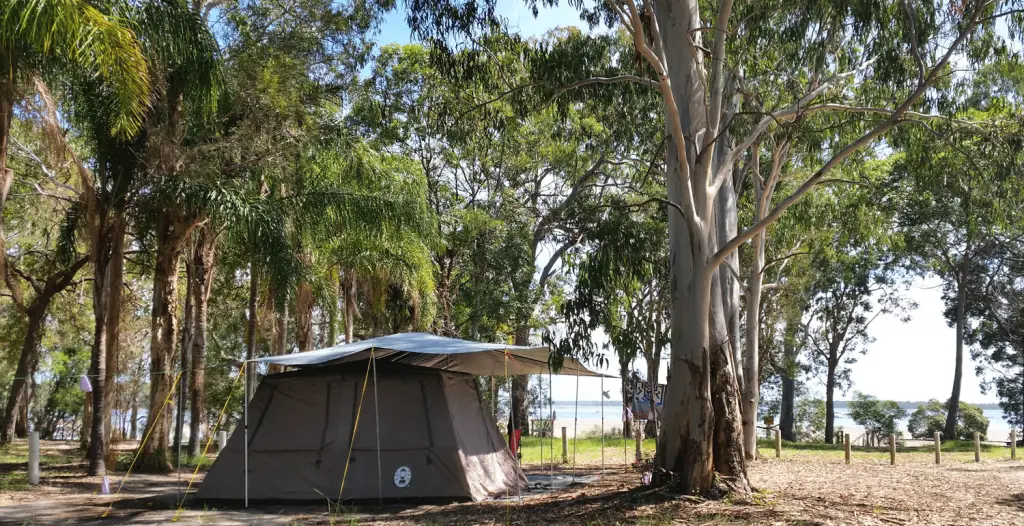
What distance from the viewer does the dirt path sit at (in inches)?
332

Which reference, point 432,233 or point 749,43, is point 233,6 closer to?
point 432,233

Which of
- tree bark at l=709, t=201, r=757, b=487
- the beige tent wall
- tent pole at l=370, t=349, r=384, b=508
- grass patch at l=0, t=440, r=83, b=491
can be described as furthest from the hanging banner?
grass patch at l=0, t=440, r=83, b=491

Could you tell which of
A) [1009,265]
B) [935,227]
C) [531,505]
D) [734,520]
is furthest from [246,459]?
[1009,265]

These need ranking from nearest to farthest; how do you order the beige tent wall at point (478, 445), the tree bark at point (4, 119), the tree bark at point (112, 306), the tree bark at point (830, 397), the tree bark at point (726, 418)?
the tree bark at point (726, 418) → the tree bark at point (4, 119) → the beige tent wall at point (478, 445) → the tree bark at point (112, 306) → the tree bark at point (830, 397)

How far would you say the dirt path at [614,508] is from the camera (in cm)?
843

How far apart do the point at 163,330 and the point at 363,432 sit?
5.56m

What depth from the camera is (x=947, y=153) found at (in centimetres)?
1268

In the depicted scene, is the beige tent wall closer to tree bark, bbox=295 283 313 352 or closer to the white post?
the white post

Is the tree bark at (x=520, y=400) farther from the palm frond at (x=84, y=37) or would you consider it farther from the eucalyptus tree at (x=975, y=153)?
the palm frond at (x=84, y=37)

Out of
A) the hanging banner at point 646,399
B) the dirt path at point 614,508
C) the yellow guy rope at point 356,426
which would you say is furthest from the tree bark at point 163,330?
the hanging banner at point 646,399

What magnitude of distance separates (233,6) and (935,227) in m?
20.8

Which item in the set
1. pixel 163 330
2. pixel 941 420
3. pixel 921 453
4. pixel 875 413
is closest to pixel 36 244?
pixel 163 330

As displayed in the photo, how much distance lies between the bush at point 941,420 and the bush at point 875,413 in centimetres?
70

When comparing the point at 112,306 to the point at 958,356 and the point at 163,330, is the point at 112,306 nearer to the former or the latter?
the point at 163,330
